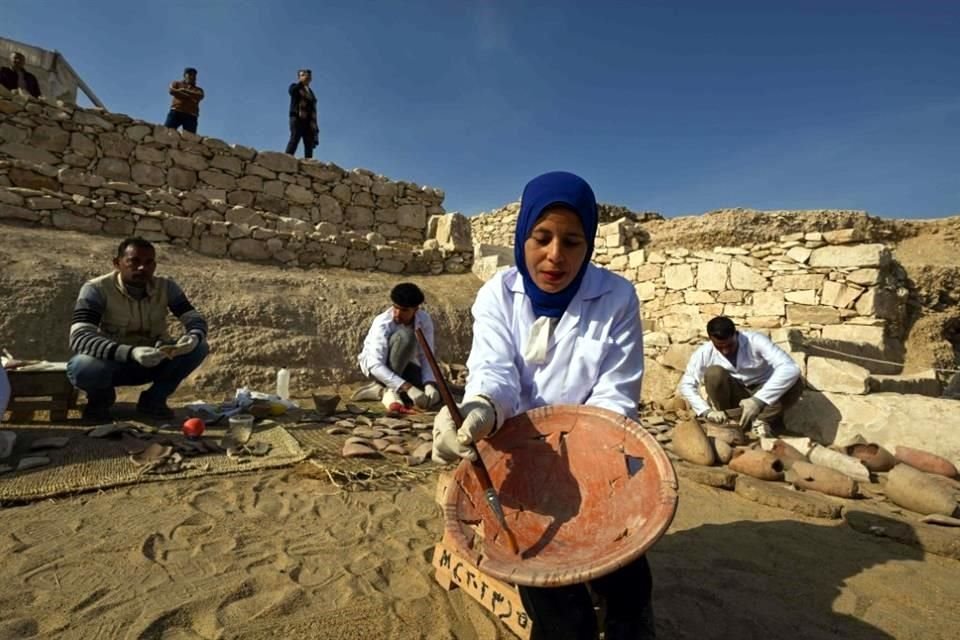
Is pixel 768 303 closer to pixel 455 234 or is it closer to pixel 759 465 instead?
pixel 759 465

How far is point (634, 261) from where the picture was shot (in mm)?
8641

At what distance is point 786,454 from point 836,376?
1.37 meters

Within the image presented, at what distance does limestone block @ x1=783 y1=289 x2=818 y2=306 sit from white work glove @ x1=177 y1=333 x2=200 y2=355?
7092 millimetres

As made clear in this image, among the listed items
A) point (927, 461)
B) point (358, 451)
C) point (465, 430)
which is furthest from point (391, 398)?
point (927, 461)

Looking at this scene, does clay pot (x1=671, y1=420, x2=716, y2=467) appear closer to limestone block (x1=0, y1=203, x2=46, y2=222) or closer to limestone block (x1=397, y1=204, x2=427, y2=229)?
limestone block (x1=397, y1=204, x2=427, y2=229)

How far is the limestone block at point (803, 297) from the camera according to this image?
666 cm

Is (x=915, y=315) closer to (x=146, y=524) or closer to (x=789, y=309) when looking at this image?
(x=789, y=309)

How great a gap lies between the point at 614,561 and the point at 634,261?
7.99 m

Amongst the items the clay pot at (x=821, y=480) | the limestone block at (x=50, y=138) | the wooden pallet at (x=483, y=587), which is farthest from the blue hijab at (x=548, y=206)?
the limestone block at (x=50, y=138)

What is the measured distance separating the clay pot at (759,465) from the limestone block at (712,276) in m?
4.34

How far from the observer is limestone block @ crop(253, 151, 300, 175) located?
862 centimetres

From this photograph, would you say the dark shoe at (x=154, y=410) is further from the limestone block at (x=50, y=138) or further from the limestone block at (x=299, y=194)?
the limestone block at (x=299, y=194)

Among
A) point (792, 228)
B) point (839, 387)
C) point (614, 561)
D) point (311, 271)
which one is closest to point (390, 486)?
point (614, 561)

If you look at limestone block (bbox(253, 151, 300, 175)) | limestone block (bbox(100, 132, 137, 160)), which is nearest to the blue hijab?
limestone block (bbox(253, 151, 300, 175))
